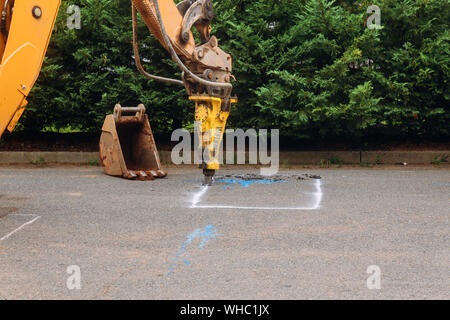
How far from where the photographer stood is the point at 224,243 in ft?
19.8

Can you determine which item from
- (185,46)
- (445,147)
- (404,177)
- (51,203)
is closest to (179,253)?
(51,203)

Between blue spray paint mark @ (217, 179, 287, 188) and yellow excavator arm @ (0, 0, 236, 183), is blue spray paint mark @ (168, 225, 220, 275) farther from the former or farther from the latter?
blue spray paint mark @ (217, 179, 287, 188)

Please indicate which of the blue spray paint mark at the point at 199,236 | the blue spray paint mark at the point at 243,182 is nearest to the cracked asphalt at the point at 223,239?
the blue spray paint mark at the point at 199,236

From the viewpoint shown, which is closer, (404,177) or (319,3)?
(404,177)

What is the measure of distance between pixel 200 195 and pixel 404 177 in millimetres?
4233

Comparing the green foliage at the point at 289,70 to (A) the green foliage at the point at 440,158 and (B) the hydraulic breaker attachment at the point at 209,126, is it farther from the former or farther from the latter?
(B) the hydraulic breaker attachment at the point at 209,126

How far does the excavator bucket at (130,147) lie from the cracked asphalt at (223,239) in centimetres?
62

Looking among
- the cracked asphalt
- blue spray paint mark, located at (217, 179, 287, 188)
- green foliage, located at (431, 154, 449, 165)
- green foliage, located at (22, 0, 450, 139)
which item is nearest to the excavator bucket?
the cracked asphalt

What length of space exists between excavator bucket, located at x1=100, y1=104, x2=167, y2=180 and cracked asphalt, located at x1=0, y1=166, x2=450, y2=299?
2.04ft

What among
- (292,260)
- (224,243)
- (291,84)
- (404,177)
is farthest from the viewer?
(291,84)

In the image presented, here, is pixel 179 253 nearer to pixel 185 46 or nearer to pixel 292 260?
pixel 292 260

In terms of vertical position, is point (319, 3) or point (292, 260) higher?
point (319, 3)

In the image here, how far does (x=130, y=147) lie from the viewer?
1228cm

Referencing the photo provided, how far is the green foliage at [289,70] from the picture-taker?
13352 millimetres
